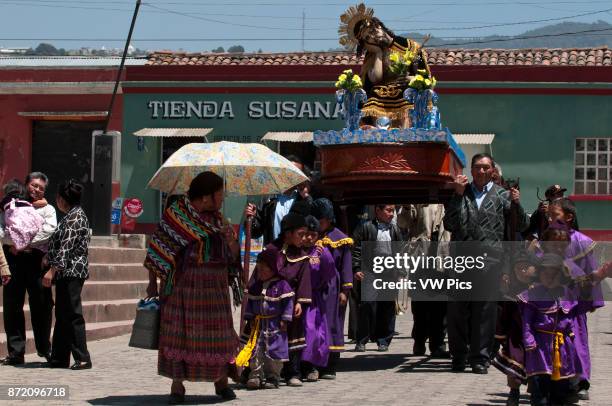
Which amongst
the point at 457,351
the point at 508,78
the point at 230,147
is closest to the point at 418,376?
→ the point at 457,351

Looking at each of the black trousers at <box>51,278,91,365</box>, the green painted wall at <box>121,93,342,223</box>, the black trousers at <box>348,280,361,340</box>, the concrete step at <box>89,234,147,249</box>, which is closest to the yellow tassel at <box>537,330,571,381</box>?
the black trousers at <box>51,278,91,365</box>

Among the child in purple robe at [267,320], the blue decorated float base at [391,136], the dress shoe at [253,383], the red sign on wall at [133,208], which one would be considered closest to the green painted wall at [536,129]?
A: the red sign on wall at [133,208]

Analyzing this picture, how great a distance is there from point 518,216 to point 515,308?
272 cm

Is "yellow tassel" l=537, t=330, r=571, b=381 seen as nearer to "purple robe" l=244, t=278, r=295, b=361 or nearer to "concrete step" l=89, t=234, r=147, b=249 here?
"purple robe" l=244, t=278, r=295, b=361

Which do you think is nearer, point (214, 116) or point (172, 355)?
point (172, 355)

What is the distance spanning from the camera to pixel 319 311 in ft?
40.7

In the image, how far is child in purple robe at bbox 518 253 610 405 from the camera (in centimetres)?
1015

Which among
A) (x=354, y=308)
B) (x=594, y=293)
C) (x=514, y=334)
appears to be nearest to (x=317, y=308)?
(x=514, y=334)

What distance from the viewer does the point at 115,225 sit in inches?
1276

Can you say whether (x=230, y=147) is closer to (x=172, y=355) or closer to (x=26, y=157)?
(x=172, y=355)

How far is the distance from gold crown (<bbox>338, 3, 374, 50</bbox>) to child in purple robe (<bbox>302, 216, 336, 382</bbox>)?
234 centimetres

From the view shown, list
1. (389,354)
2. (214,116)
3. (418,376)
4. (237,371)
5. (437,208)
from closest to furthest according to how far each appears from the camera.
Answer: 1. (237,371)
2. (418,376)
3. (389,354)
4. (437,208)
5. (214,116)

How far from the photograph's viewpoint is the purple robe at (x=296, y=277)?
1188 cm

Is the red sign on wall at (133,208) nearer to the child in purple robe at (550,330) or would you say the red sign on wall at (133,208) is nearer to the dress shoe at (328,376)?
the dress shoe at (328,376)
